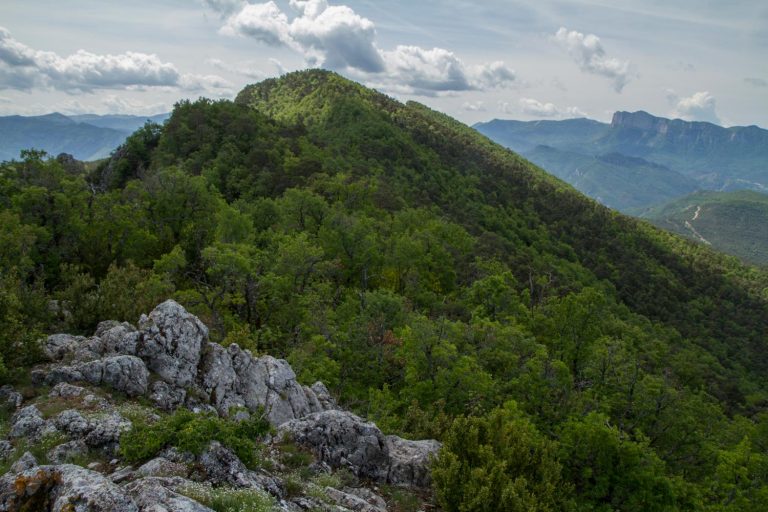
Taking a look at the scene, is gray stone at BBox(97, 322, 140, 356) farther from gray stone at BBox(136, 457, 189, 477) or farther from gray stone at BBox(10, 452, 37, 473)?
gray stone at BBox(136, 457, 189, 477)

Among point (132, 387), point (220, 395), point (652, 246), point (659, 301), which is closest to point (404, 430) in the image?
point (220, 395)

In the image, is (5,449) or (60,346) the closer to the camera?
(5,449)

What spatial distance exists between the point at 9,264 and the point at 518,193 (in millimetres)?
161442

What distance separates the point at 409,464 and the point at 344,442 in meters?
2.71

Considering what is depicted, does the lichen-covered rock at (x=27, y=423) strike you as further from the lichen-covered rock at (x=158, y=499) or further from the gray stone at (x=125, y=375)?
the lichen-covered rock at (x=158, y=499)

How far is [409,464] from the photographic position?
18594 millimetres

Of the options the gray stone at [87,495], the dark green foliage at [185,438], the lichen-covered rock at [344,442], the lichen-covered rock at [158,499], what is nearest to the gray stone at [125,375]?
the dark green foliage at [185,438]

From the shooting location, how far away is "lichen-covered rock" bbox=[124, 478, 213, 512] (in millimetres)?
10094

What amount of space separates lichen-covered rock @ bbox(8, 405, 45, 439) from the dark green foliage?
327 centimetres

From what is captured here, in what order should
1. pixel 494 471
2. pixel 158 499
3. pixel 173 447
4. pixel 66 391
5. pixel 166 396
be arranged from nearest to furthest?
pixel 158 499
pixel 173 447
pixel 494 471
pixel 66 391
pixel 166 396

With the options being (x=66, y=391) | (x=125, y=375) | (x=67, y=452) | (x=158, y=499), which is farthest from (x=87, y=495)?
(x=125, y=375)

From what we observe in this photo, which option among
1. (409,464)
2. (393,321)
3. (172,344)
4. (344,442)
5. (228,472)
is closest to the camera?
(228,472)

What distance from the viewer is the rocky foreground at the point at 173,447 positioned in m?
10.6

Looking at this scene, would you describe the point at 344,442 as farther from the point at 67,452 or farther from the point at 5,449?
the point at 5,449
